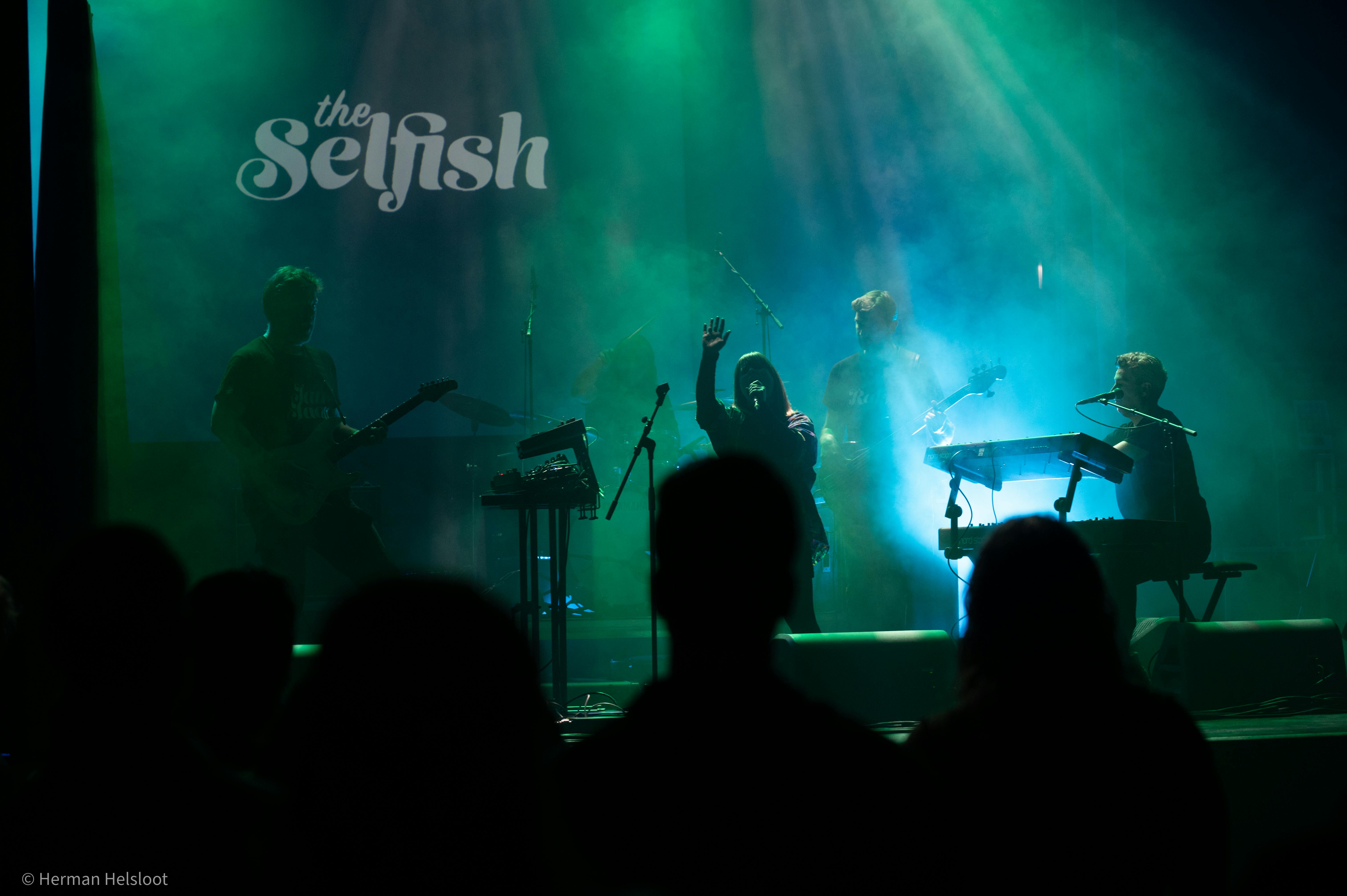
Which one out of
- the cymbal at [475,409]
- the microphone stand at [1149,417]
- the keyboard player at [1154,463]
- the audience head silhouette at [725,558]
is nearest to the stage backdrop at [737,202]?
the cymbal at [475,409]

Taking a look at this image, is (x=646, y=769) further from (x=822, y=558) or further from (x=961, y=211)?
(x=961, y=211)

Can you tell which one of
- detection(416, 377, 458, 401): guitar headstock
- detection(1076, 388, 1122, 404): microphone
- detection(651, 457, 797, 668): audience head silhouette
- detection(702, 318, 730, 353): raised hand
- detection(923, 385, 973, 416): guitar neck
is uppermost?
detection(702, 318, 730, 353): raised hand

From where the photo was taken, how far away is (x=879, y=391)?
617 cm

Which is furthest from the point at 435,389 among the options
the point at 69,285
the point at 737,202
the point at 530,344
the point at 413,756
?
the point at 413,756

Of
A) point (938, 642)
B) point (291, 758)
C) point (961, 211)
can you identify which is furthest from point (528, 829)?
point (961, 211)

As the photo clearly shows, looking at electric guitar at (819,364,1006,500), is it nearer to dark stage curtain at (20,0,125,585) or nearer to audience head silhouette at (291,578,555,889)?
dark stage curtain at (20,0,125,585)

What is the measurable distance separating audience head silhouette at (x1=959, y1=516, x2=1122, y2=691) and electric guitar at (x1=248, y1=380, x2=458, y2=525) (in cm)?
443

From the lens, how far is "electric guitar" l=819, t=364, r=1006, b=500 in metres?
6.06

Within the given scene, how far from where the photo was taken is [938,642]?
3986mm

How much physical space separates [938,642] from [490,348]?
165 inches

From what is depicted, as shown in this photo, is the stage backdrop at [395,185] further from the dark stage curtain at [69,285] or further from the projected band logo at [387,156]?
the dark stage curtain at [69,285]

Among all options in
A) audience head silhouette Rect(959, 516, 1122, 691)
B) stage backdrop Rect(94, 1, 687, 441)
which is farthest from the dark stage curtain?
audience head silhouette Rect(959, 516, 1122, 691)

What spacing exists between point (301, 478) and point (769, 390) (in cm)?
269

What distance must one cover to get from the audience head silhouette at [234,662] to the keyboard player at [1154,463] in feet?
15.7
